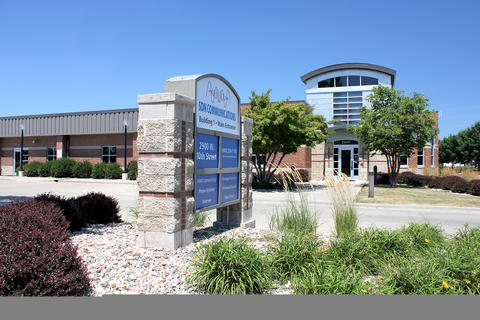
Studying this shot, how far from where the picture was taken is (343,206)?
6750mm

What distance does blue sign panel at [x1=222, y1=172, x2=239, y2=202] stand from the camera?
7555 mm

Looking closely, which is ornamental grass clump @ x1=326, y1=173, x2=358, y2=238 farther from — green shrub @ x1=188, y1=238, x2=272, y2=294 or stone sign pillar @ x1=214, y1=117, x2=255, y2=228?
green shrub @ x1=188, y1=238, x2=272, y2=294

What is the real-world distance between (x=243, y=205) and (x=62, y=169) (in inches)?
984

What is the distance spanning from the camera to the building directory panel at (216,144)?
6605 mm

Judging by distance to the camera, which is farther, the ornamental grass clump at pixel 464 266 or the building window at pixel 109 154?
the building window at pixel 109 154

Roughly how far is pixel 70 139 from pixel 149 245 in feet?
102

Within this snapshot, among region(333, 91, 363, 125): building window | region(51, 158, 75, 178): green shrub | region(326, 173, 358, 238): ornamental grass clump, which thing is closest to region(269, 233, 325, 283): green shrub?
region(326, 173, 358, 238): ornamental grass clump

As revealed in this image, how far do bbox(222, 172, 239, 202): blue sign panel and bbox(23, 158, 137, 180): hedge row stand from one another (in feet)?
69.8

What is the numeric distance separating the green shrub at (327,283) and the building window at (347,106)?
2897 cm

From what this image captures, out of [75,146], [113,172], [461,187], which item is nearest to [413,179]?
[461,187]

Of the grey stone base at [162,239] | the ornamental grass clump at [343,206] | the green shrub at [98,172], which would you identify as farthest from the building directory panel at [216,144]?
the green shrub at [98,172]

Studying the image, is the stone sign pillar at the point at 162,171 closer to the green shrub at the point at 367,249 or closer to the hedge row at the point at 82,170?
the green shrub at the point at 367,249

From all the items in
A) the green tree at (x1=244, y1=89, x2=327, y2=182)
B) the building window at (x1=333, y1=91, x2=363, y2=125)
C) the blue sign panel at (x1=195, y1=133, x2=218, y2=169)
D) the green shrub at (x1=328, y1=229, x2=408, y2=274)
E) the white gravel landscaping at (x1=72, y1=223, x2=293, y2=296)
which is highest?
the building window at (x1=333, y1=91, x2=363, y2=125)

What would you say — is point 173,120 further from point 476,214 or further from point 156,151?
point 476,214
